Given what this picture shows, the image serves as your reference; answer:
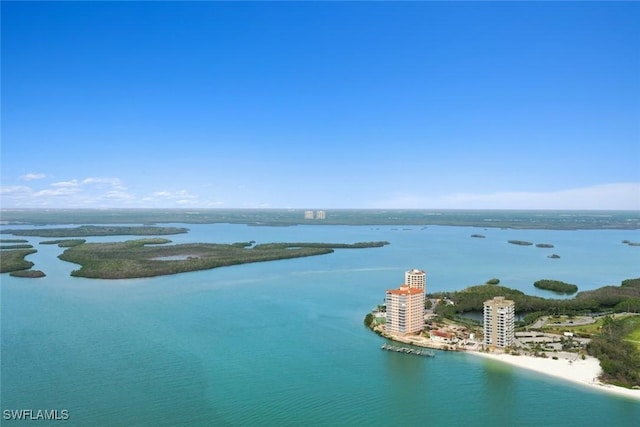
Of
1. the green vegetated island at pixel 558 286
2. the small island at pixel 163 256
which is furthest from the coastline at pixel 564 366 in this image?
the small island at pixel 163 256

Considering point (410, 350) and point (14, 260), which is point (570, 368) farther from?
point (14, 260)

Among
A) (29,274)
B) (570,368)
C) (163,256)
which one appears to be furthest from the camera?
(163,256)

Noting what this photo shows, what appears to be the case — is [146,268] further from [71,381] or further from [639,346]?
[639,346]

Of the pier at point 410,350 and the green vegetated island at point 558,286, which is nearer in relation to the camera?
the pier at point 410,350

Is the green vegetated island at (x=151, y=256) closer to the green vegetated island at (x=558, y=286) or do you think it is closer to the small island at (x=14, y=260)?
the small island at (x=14, y=260)

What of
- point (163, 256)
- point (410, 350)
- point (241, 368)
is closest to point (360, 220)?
point (163, 256)

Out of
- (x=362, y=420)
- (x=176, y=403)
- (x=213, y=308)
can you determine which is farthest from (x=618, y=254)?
(x=176, y=403)

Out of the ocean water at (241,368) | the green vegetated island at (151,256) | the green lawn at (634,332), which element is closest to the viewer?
the ocean water at (241,368)
